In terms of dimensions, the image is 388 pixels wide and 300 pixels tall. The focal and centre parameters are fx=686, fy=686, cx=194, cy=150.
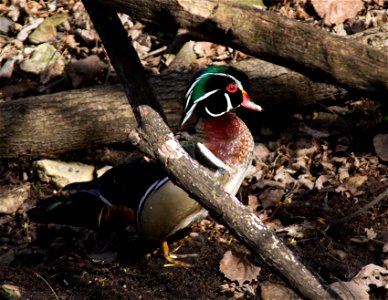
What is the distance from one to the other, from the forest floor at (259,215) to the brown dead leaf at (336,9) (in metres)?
0.05

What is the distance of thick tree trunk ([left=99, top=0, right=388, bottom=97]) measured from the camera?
2320 mm

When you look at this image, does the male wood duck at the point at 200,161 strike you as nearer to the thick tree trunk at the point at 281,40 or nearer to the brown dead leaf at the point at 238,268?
the brown dead leaf at the point at 238,268

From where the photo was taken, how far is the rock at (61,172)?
183 inches

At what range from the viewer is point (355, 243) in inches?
155

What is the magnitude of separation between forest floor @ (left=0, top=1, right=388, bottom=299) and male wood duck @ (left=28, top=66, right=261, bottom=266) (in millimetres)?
234

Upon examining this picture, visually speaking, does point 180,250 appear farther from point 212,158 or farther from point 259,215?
point 212,158

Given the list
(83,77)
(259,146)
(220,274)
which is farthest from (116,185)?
(83,77)

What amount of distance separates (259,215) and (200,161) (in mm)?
750

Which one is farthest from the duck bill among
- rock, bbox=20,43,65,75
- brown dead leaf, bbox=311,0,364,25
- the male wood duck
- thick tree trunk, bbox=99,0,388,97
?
rock, bbox=20,43,65,75

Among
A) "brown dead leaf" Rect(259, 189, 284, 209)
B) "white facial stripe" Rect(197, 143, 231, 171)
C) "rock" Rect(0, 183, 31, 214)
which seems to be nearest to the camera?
"white facial stripe" Rect(197, 143, 231, 171)

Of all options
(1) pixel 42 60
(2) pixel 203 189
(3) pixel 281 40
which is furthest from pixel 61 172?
(3) pixel 281 40

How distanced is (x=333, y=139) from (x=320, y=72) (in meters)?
2.44

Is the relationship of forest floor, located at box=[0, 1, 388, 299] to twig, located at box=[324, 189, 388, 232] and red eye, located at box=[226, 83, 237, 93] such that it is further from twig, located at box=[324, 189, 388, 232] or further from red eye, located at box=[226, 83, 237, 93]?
red eye, located at box=[226, 83, 237, 93]

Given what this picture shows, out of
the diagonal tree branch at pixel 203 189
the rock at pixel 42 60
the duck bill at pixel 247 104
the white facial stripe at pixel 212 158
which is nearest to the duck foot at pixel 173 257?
the white facial stripe at pixel 212 158
